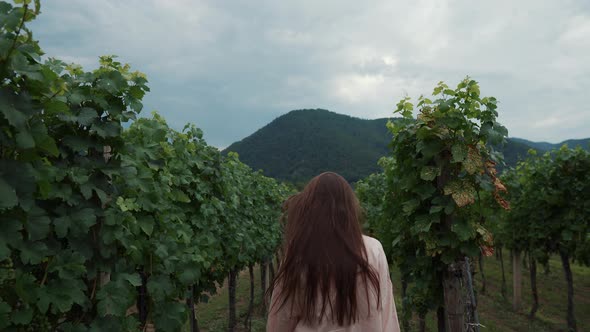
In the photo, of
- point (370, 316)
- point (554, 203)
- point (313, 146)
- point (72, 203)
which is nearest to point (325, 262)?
point (370, 316)

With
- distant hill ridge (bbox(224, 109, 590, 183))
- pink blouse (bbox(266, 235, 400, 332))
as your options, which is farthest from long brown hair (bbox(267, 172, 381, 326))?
distant hill ridge (bbox(224, 109, 590, 183))

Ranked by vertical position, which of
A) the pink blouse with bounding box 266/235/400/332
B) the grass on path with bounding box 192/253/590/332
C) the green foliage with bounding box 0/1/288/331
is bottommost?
the grass on path with bounding box 192/253/590/332

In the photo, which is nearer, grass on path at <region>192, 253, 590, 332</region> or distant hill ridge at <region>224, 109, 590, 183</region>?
grass on path at <region>192, 253, 590, 332</region>

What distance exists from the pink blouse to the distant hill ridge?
58.0 metres

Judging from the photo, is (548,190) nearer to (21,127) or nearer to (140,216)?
(140,216)

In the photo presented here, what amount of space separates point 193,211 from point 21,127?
467 centimetres

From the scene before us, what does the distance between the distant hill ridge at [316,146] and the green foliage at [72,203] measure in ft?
189

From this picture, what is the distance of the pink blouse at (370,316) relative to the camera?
8.37 ft

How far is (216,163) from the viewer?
24.5 ft

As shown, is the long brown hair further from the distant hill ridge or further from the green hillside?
the green hillside

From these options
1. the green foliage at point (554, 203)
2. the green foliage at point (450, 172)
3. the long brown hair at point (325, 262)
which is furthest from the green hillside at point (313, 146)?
the long brown hair at point (325, 262)

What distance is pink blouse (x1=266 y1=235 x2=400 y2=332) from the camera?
255 centimetres

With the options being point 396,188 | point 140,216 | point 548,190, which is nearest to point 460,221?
point 396,188

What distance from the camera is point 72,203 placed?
8.45 ft
